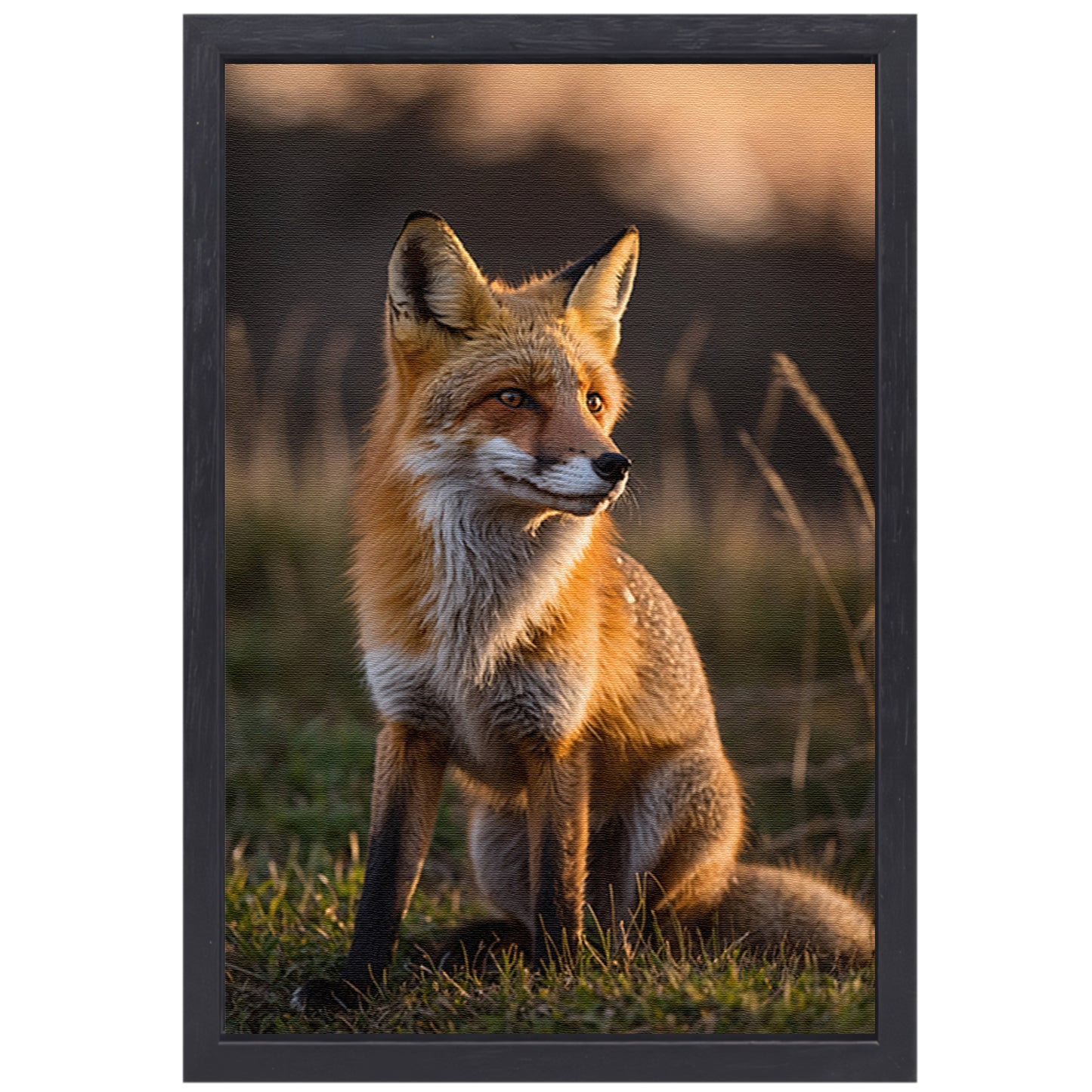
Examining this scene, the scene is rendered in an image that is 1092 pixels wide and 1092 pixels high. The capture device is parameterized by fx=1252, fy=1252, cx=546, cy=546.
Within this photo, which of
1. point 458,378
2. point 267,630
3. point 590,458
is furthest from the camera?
point 267,630

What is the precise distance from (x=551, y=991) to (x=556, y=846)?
49 centimetres

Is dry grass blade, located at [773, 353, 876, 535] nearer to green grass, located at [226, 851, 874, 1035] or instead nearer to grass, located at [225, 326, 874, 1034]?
grass, located at [225, 326, 874, 1034]

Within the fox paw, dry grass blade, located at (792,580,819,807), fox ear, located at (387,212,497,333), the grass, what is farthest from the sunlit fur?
the fox paw

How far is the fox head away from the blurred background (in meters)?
0.26

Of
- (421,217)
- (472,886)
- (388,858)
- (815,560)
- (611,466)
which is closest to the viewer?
(611,466)

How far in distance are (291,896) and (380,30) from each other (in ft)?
10.6

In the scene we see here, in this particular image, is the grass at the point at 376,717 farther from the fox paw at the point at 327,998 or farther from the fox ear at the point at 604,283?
the fox ear at the point at 604,283

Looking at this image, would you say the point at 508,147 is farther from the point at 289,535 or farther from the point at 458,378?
the point at 289,535

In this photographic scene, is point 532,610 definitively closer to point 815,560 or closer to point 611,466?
point 611,466

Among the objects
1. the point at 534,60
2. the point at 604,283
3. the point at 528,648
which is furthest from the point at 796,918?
the point at 534,60

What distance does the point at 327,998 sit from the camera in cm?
432

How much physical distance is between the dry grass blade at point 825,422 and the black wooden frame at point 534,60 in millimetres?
73
